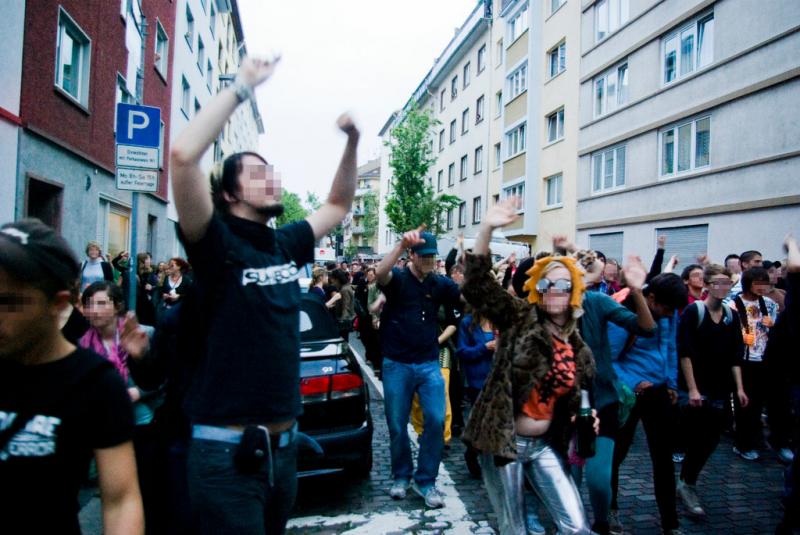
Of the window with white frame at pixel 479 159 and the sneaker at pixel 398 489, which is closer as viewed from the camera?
the sneaker at pixel 398 489

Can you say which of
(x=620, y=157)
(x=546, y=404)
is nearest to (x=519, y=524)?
(x=546, y=404)

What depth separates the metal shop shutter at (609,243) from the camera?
2048 centimetres

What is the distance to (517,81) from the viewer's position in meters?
31.0

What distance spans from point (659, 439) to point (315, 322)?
2851 mm

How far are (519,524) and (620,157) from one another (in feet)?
62.8

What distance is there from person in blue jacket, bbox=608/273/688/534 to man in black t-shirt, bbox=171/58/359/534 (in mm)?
3169

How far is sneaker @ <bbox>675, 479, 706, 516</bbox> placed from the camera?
16.3 feet

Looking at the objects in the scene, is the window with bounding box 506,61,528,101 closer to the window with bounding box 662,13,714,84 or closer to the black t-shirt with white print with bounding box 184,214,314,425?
the window with bounding box 662,13,714,84

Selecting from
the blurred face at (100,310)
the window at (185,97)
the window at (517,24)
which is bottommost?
the blurred face at (100,310)

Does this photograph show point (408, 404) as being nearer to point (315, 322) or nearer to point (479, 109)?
point (315, 322)

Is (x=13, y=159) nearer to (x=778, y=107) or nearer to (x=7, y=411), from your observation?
(x=7, y=411)

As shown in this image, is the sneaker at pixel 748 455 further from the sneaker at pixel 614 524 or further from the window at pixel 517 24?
the window at pixel 517 24

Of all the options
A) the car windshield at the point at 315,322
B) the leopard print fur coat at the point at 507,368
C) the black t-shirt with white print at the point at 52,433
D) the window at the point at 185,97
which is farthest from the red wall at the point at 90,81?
the black t-shirt with white print at the point at 52,433

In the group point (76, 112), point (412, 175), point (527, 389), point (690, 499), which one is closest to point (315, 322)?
point (527, 389)
